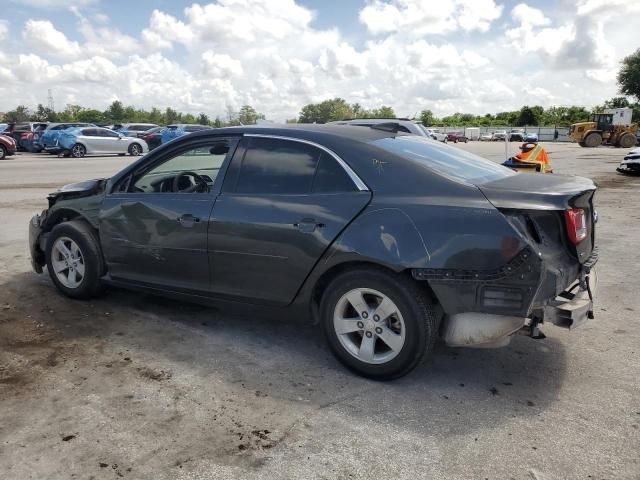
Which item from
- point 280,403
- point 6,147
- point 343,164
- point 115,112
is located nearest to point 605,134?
point 6,147

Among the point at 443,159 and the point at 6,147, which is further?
the point at 6,147

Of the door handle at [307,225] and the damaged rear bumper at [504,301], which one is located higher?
the door handle at [307,225]

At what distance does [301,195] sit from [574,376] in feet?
7.05

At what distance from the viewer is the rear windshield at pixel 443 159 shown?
11.9 feet

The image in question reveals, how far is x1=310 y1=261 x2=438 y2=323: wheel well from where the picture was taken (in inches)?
132

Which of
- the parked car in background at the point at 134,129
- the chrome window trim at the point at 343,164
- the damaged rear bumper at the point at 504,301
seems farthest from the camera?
the parked car in background at the point at 134,129

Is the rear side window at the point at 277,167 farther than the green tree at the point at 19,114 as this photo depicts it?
No

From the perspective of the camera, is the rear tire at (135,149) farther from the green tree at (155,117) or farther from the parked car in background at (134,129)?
the green tree at (155,117)

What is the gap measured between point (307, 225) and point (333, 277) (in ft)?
1.25

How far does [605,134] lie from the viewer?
134ft

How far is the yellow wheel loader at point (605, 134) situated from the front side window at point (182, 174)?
41718mm

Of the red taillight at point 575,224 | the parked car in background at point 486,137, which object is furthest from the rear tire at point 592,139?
the red taillight at point 575,224

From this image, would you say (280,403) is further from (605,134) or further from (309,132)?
(605,134)

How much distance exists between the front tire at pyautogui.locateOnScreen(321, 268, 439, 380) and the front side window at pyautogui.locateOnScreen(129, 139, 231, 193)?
5.02 ft
